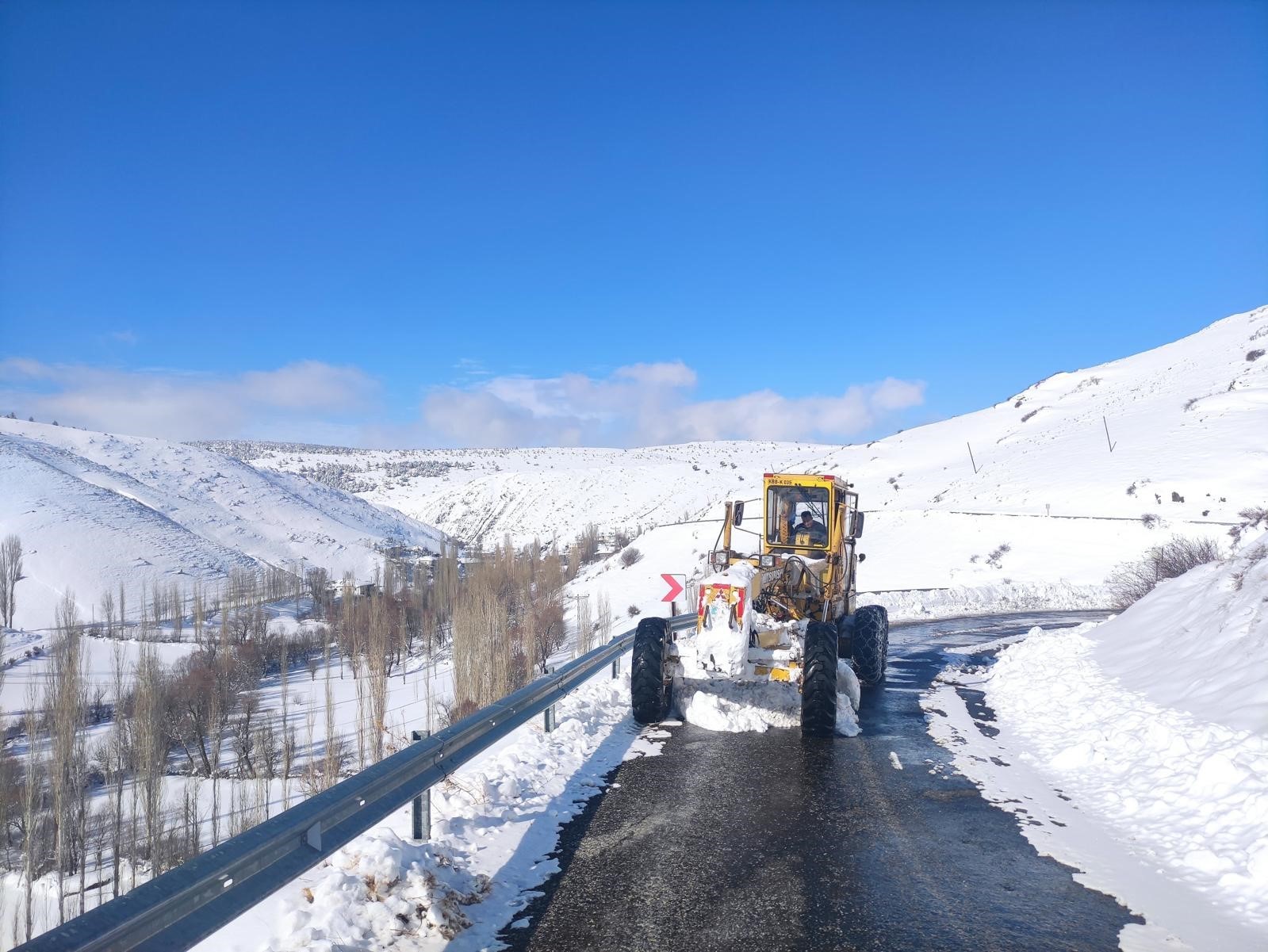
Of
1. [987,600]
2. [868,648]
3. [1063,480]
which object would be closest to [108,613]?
[987,600]

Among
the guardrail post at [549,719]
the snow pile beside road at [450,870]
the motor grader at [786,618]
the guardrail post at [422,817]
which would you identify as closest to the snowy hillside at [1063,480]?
the motor grader at [786,618]

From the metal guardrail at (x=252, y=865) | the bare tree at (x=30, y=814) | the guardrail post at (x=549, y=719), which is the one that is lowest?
the bare tree at (x=30, y=814)

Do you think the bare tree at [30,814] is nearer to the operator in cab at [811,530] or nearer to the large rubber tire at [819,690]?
the large rubber tire at [819,690]

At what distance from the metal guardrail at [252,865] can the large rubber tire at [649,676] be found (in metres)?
3.26

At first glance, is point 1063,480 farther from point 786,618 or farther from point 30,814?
point 30,814

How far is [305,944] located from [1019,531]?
3718 centimetres

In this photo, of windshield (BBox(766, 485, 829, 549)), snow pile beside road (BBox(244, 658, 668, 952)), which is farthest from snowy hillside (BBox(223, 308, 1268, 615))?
snow pile beside road (BBox(244, 658, 668, 952))

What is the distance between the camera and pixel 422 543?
319 feet

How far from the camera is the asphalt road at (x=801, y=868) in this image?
4.30 meters

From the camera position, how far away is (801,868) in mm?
5219

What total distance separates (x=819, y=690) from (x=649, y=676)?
6.32 ft

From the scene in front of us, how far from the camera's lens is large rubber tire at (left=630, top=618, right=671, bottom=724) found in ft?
30.5

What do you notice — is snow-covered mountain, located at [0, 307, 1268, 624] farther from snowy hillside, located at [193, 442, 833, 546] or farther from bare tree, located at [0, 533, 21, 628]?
bare tree, located at [0, 533, 21, 628]

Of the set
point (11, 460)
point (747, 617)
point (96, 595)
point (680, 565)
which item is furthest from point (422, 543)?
point (747, 617)
